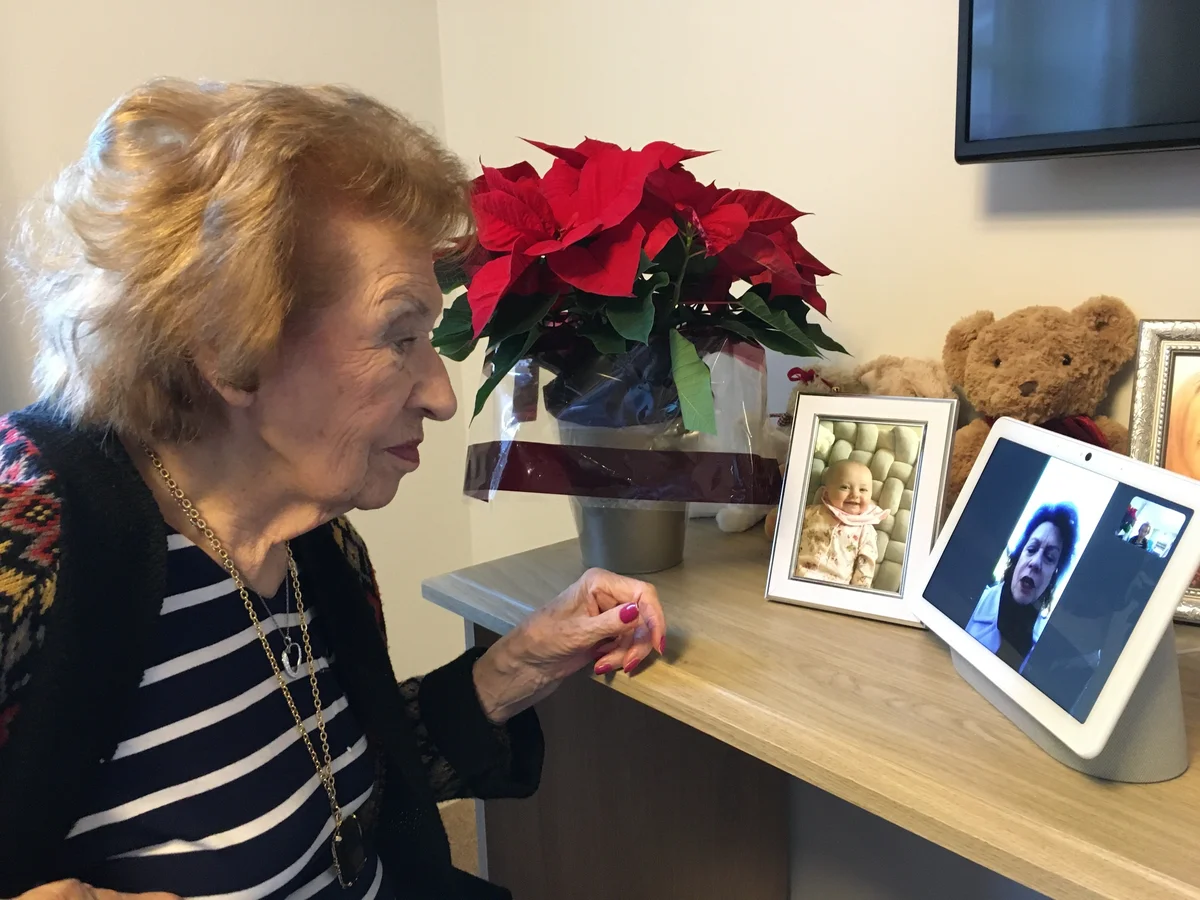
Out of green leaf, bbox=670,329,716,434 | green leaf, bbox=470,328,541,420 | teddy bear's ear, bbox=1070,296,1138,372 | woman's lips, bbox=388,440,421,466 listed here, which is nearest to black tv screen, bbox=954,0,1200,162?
teddy bear's ear, bbox=1070,296,1138,372

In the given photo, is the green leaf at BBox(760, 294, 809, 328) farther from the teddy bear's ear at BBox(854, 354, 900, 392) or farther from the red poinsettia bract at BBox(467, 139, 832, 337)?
the teddy bear's ear at BBox(854, 354, 900, 392)

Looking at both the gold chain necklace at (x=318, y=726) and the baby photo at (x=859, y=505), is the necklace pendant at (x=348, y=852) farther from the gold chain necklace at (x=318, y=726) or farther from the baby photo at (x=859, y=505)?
the baby photo at (x=859, y=505)

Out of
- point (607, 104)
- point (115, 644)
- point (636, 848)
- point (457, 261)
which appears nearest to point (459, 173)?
point (457, 261)

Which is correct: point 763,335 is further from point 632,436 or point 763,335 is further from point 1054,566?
point 1054,566

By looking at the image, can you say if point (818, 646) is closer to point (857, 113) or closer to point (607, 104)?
point (857, 113)

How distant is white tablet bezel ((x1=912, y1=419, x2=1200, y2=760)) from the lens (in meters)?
0.51

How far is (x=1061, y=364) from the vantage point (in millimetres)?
819

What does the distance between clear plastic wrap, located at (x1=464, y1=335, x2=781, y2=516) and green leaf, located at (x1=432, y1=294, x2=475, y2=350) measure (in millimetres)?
73

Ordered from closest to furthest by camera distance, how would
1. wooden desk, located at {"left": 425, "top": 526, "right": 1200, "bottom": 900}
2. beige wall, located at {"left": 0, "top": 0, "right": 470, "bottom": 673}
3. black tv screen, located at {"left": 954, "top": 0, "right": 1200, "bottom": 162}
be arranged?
wooden desk, located at {"left": 425, "top": 526, "right": 1200, "bottom": 900} < black tv screen, located at {"left": 954, "top": 0, "right": 1200, "bottom": 162} < beige wall, located at {"left": 0, "top": 0, "right": 470, "bottom": 673}

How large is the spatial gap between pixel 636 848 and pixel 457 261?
2.48 ft

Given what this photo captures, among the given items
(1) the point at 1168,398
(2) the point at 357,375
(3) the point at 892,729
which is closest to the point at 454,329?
(2) the point at 357,375

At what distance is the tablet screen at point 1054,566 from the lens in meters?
0.54

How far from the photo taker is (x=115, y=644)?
2.19 ft

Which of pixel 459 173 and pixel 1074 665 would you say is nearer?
pixel 1074 665
